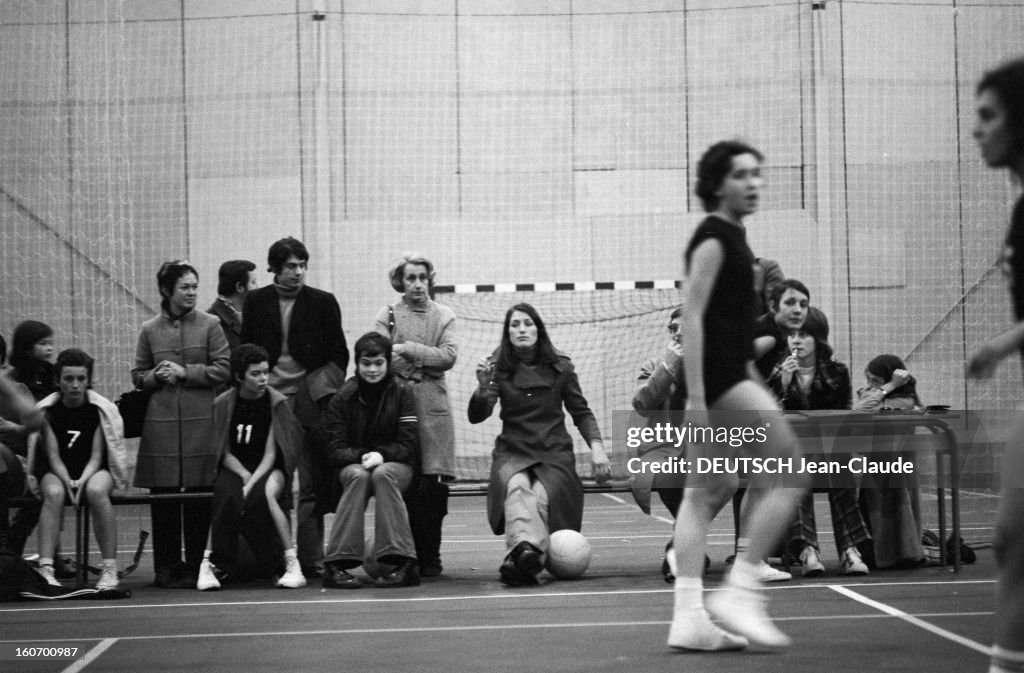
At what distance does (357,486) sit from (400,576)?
482 millimetres

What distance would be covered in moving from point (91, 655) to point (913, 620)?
2908 mm

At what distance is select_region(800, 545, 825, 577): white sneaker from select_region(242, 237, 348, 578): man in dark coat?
8.17ft

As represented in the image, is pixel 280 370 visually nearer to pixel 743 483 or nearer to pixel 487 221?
pixel 743 483

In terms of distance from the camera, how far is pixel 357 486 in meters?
6.53

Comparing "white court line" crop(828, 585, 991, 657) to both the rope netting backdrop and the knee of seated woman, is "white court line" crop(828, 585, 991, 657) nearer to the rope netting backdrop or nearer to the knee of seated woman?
the knee of seated woman

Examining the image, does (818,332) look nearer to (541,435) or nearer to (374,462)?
(541,435)

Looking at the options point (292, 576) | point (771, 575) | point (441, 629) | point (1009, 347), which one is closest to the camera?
point (1009, 347)

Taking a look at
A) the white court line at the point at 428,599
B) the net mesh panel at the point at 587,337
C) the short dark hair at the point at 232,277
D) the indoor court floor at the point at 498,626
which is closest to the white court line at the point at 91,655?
the indoor court floor at the point at 498,626

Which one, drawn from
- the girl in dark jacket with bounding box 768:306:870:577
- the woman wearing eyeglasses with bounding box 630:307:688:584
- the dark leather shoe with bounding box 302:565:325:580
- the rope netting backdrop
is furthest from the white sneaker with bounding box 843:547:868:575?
the rope netting backdrop

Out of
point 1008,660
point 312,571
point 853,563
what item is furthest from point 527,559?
point 1008,660

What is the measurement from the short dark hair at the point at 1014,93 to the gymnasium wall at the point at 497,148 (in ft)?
29.8

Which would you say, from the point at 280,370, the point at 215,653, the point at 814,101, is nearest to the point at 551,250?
the point at 814,101

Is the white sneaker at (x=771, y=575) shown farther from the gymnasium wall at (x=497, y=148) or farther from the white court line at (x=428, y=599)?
the gymnasium wall at (x=497, y=148)

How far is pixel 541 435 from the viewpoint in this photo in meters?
6.84
